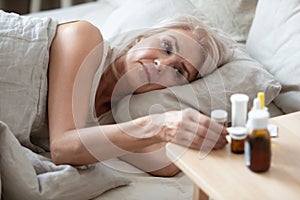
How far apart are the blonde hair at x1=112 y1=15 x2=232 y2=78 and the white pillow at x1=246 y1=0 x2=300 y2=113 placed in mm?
155

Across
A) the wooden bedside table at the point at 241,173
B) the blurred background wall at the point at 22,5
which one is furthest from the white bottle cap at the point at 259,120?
the blurred background wall at the point at 22,5

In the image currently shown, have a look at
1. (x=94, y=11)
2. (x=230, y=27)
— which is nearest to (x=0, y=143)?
(x=230, y=27)

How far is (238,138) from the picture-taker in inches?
45.6

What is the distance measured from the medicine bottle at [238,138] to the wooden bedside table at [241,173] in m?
0.01

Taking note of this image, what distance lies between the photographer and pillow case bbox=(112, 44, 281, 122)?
1.58 metres

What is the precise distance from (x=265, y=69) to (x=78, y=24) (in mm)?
576

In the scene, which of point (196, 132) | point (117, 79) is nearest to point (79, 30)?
point (117, 79)

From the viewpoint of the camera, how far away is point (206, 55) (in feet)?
5.29

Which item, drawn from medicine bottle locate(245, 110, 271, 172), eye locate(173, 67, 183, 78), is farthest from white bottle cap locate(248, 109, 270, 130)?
eye locate(173, 67, 183, 78)

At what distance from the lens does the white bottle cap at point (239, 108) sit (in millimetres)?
1154

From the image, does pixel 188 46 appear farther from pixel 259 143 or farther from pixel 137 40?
pixel 259 143

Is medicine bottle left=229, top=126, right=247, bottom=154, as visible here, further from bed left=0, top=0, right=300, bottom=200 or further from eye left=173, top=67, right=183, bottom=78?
eye left=173, top=67, right=183, bottom=78

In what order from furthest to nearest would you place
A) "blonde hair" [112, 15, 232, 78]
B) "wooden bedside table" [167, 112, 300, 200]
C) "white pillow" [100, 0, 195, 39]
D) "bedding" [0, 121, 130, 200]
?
1. "white pillow" [100, 0, 195, 39]
2. "blonde hair" [112, 15, 232, 78]
3. "bedding" [0, 121, 130, 200]
4. "wooden bedside table" [167, 112, 300, 200]

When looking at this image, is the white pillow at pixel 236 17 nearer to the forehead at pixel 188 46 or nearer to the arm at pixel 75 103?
the forehead at pixel 188 46
